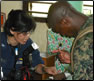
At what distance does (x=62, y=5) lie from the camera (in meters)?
1.18

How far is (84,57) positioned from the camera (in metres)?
0.92

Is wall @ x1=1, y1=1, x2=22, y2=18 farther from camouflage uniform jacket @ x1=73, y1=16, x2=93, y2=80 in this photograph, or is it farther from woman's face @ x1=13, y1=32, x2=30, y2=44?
camouflage uniform jacket @ x1=73, y1=16, x2=93, y2=80

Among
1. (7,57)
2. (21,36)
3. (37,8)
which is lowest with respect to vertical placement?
(7,57)

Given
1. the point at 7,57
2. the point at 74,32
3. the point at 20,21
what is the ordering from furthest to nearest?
the point at 7,57 < the point at 20,21 < the point at 74,32

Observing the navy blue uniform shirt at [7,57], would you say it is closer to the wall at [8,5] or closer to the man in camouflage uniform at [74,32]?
the man in camouflage uniform at [74,32]

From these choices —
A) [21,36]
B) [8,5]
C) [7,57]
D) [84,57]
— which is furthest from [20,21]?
[8,5]

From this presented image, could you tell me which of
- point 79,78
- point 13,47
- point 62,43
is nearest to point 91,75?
point 79,78

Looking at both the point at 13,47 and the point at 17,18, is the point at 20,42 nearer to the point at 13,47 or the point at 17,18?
the point at 13,47

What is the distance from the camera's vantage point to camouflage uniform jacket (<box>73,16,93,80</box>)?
91 centimetres

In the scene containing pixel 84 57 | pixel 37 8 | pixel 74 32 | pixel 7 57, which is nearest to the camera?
pixel 84 57

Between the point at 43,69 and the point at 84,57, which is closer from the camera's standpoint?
the point at 84,57

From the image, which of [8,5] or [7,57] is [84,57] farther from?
[8,5]

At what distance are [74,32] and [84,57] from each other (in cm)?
29

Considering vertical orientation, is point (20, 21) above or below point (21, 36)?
above
